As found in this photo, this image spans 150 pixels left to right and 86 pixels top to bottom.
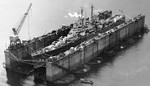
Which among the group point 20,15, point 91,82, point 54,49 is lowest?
point 91,82

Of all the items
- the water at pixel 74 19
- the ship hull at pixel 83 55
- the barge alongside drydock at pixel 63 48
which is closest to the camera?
the ship hull at pixel 83 55

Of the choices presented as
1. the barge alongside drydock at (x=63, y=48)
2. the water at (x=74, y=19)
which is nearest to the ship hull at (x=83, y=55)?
the barge alongside drydock at (x=63, y=48)

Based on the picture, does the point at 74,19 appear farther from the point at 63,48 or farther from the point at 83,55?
the point at 83,55

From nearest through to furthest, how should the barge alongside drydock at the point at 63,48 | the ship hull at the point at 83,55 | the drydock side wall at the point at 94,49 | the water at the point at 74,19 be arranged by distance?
the ship hull at the point at 83,55, the drydock side wall at the point at 94,49, the barge alongside drydock at the point at 63,48, the water at the point at 74,19

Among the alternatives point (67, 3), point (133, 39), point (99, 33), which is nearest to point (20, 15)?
point (67, 3)

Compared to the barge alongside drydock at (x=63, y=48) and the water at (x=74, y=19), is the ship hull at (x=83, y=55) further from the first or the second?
the water at (x=74, y=19)

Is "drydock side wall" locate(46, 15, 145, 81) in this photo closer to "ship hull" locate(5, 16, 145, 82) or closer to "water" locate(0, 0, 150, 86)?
"ship hull" locate(5, 16, 145, 82)

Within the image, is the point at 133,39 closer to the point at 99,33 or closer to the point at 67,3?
the point at 99,33
